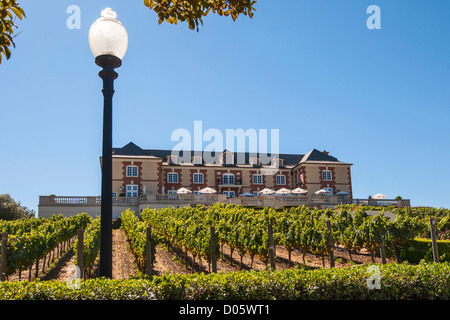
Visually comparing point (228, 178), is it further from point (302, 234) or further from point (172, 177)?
point (302, 234)

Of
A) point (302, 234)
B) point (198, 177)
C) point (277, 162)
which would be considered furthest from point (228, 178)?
point (302, 234)

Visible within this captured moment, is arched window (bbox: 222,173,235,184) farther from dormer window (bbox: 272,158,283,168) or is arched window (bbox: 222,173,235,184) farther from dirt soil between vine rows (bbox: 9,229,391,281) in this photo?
dirt soil between vine rows (bbox: 9,229,391,281)

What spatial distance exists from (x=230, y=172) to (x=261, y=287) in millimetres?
36099

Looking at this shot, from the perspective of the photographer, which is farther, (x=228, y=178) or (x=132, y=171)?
(x=228, y=178)

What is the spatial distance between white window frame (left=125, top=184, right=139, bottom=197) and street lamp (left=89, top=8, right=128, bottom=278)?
33.9 meters

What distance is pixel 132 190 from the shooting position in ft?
121

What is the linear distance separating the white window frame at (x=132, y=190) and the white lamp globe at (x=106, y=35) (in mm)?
34094

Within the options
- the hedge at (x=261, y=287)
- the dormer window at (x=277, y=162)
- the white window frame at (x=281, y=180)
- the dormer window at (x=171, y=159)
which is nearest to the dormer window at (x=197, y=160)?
the dormer window at (x=171, y=159)

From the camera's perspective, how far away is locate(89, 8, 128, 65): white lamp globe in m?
4.14

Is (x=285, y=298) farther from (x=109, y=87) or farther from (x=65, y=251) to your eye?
(x=65, y=251)

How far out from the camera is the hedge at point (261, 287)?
16.8 ft

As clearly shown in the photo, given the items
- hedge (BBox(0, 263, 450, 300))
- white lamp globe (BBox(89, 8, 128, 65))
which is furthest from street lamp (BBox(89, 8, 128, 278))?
hedge (BBox(0, 263, 450, 300))
